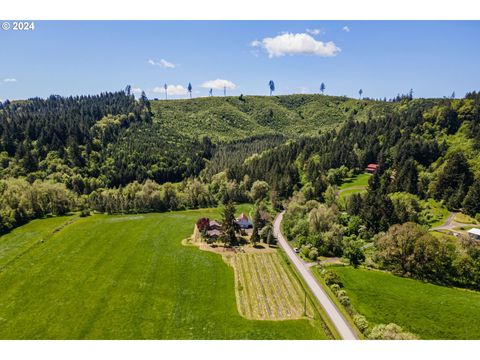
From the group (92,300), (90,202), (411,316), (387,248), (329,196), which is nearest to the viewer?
(411,316)

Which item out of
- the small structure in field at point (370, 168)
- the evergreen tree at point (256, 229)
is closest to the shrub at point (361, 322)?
the evergreen tree at point (256, 229)

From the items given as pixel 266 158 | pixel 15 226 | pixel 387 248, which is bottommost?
pixel 15 226

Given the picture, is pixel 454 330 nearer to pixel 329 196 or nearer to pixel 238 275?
pixel 238 275

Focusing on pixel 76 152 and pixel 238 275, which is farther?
pixel 76 152

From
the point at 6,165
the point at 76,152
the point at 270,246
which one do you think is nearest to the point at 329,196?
the point at 270,246

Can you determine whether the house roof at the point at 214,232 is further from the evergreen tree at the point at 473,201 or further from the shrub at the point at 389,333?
the evergreen tree at the point at 473,201

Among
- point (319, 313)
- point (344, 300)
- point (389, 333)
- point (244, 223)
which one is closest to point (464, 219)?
point (344, 300)
